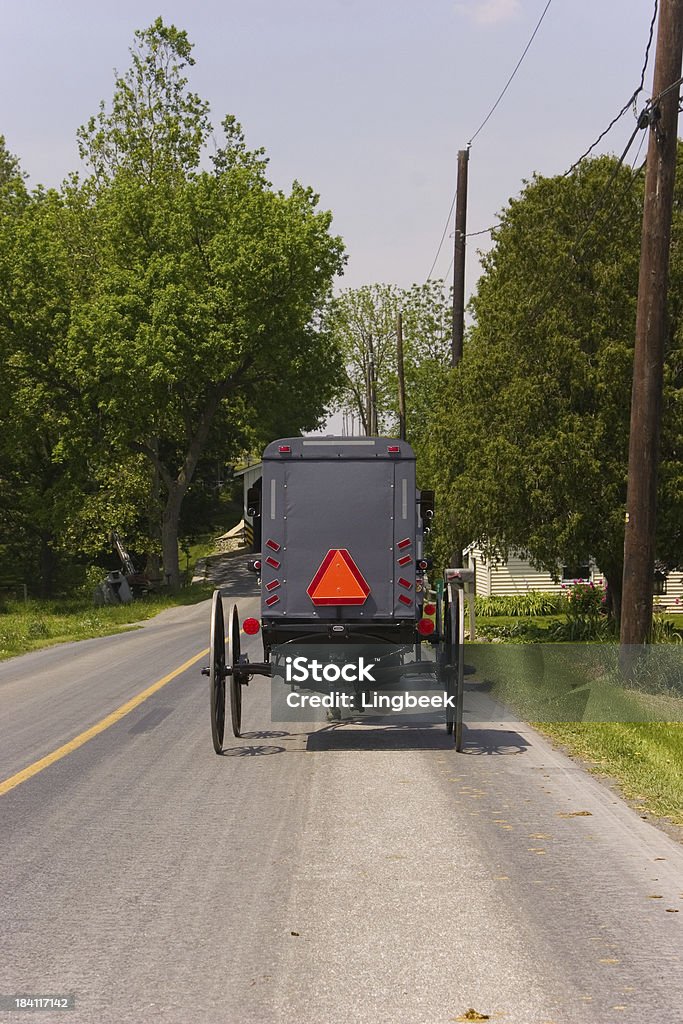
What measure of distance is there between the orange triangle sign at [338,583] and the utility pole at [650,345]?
509 centimetres

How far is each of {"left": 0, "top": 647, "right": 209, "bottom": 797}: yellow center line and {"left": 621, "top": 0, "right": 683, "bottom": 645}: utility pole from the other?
623 cm

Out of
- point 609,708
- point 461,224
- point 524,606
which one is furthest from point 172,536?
point 609,708

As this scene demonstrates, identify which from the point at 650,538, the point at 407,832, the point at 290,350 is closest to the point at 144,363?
the point at 290,350

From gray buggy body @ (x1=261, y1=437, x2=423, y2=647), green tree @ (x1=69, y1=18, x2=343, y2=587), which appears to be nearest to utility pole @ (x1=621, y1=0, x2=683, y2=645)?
gray buggy body @ (x1=261, y1=437, x2=423, y2=647)

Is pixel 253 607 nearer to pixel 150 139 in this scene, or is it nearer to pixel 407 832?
pixel 150 139

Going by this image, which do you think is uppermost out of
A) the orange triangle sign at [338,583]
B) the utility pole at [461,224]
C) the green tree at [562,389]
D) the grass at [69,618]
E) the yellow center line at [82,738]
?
the utility pole at [461,224]

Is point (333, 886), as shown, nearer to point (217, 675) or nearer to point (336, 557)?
point (217, 675)

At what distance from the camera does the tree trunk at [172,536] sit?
51031 mm

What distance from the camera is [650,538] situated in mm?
15125

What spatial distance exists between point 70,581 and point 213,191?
24.0m

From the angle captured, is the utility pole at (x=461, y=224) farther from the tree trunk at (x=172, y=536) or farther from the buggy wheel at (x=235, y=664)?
the tree trunk at (x=172, y=536)

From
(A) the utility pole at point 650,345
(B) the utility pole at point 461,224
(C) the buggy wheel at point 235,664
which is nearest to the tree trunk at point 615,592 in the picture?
(A) the utility pole at point 650,345

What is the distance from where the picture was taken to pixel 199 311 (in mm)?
47000

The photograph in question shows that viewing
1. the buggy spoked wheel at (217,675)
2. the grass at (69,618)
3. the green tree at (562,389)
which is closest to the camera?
the buggy spoked wheel at (217,675)
